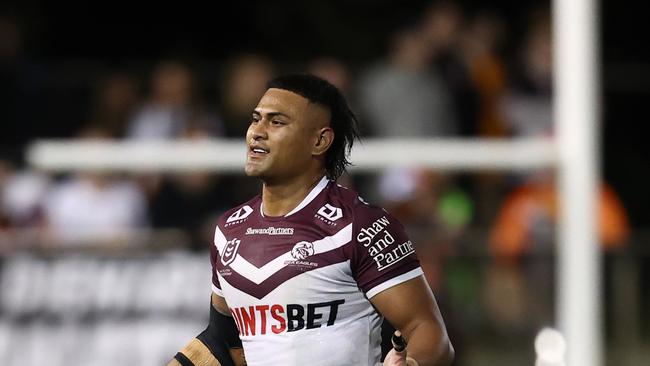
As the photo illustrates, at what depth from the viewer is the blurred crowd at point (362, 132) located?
7473 mm

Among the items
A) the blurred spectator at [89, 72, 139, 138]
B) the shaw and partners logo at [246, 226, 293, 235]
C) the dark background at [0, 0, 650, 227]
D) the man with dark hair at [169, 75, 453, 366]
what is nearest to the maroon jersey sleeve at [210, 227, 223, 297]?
the man with dark hair at [169, 75, 453, 366]

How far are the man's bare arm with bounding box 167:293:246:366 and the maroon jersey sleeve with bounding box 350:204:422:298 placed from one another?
40 cm

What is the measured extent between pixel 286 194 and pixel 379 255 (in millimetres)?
290

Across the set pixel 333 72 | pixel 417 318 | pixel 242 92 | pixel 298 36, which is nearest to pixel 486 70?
pixel 333 72

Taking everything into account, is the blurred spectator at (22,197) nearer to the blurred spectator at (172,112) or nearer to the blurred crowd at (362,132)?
the blurred crowd at (362,132)

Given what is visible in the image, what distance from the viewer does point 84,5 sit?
1095 cm

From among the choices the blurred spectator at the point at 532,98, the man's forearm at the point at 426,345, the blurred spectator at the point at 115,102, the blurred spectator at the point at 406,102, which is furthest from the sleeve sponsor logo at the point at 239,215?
the blurred spectator at the point at 532,98

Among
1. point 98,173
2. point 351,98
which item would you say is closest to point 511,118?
point 351,98

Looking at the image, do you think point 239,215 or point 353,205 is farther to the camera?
point 239,215

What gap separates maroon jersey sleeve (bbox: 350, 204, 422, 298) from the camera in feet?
10.1

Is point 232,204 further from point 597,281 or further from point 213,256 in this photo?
point 213,256

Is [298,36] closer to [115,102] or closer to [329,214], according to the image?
[115,102]

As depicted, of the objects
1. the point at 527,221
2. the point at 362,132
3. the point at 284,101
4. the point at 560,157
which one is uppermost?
the point at 284,101

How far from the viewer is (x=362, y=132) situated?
291 inches
